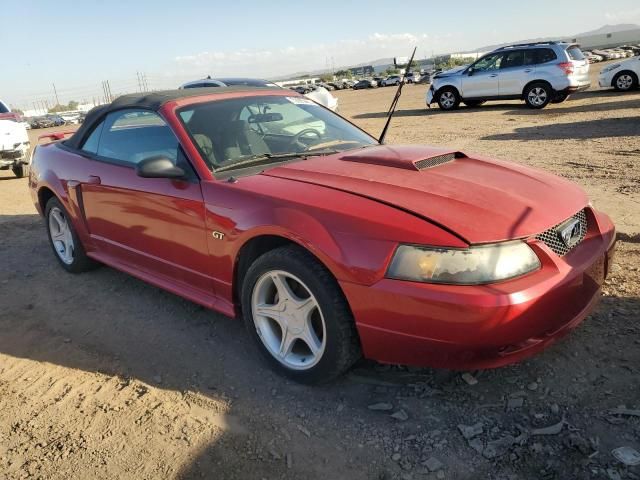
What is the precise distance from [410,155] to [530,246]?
1.11m

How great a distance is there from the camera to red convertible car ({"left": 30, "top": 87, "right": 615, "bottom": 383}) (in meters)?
2.27

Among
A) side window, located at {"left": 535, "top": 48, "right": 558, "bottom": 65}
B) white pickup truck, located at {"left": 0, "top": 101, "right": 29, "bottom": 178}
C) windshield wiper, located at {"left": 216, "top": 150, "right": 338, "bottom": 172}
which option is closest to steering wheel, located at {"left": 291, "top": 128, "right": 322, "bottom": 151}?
windshield wiper, located at {"left": 216, "top": 150, "right": 338, "bottom": 172}

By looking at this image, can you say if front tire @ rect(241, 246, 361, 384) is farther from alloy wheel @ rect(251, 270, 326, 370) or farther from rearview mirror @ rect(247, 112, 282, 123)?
rearview mirror @ rect(247, 112, 282, 123)

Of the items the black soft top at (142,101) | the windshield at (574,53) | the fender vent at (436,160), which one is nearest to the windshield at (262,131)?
the black soft top at (142,101)

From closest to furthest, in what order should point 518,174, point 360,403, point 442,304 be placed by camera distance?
1. point 442,304
2. point 360,403
3. point 518,174

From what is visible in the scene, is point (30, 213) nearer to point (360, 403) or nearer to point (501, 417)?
point (360, 403)

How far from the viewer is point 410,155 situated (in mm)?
3264

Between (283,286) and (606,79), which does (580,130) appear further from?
(283,286)

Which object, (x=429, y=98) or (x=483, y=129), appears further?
(x=429, y=98)

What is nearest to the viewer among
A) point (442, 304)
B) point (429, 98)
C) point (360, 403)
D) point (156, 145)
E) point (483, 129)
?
point (442, 304)

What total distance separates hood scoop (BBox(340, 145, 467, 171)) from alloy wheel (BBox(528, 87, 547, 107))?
1291cm

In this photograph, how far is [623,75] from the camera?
1658cm

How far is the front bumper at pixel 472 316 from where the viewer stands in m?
2.19

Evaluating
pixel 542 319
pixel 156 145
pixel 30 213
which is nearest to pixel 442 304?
pixel 542 319
